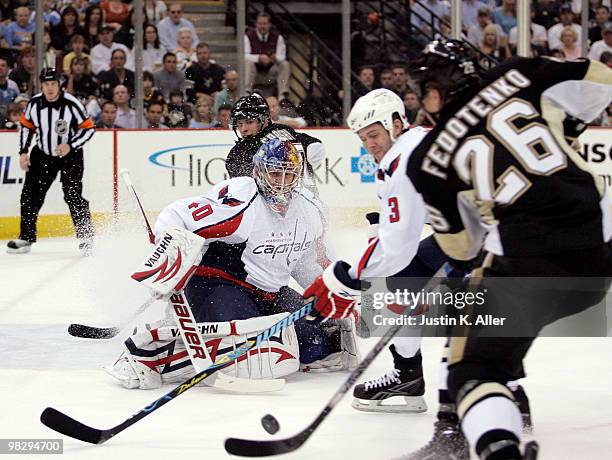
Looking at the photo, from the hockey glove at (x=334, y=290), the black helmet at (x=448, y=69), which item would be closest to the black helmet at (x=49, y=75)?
the hockey glove at (x=334, y=290)

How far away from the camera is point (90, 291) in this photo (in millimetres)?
6078

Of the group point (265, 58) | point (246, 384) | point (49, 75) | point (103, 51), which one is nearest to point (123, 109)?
point (103, 51)

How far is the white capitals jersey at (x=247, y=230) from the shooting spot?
383cm

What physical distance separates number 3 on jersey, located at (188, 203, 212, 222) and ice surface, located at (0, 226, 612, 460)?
22.5 inches

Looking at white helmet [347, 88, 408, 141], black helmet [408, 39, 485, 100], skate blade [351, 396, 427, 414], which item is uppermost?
black helmet [408, 39, 485, 100]

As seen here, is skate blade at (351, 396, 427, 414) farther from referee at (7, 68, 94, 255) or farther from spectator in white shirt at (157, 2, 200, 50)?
spectator in white shirt at (157, 2, 200, 50)

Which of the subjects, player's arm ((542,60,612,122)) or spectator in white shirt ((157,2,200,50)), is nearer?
player's arm ((542,60,612,122))

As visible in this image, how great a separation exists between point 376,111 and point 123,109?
5.56 m

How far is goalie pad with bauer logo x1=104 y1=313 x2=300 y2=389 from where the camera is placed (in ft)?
12.5

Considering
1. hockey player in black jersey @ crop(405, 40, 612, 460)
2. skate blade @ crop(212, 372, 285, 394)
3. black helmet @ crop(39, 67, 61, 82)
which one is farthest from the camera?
black helmet @ crop(39, 67, 61, 82)

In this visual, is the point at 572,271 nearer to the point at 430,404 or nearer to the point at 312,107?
the point at 430,404

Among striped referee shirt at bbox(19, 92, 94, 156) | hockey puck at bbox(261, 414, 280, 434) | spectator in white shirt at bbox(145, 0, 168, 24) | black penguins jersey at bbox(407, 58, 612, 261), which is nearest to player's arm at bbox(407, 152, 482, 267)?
black penguins jersey at bbox(407, 58, 612, 261)

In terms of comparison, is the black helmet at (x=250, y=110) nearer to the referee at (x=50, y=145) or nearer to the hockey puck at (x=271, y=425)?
the hockey puck at (x=271, y=425)

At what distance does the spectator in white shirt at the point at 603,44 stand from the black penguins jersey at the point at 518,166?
7.31 m
